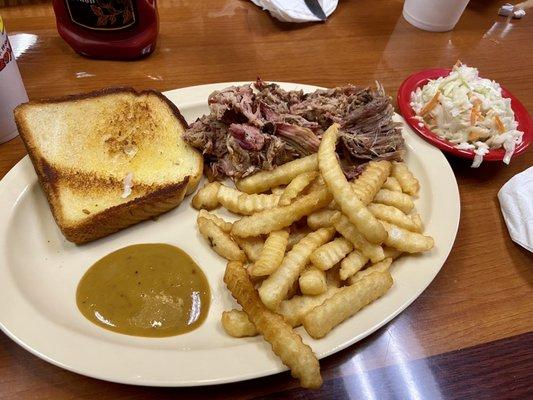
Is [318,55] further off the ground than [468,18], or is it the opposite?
[468,18]

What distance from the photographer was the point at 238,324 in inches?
47.6

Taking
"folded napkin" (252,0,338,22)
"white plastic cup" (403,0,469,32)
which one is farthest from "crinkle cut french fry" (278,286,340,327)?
"white plastic cup" (403,0,469,32)

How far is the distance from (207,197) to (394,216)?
66 cm

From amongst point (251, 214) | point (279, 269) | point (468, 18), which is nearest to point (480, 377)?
point (279, 269)

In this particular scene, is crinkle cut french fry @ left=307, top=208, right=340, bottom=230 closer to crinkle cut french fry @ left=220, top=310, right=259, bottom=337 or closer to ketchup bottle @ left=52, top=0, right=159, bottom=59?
crinkle cut french fry @ left=220, top=310, right=259, bottom=337

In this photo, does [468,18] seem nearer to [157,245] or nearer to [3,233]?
[157,245]

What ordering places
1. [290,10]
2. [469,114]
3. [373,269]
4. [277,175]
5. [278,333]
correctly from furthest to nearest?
[290,10] → [469,114] → [277,175] → [373,269] → [278,333]

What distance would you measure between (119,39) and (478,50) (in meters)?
2.21

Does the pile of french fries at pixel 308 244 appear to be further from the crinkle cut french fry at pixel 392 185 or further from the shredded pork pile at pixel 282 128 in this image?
the shredded pork pile at pixel 282 128

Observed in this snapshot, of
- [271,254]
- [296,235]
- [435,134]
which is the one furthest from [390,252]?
[435,134]

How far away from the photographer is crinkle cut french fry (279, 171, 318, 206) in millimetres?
1404

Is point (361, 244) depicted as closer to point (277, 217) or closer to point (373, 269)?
point (373, 269)

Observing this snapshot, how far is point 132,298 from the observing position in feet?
4.31

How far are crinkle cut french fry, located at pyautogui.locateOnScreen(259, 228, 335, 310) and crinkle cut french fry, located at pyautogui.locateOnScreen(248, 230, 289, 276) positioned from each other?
0.8 inches
